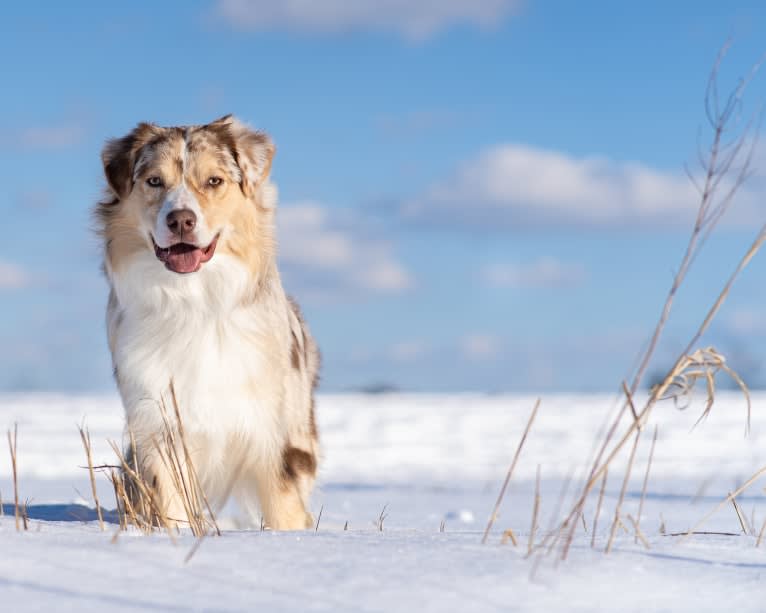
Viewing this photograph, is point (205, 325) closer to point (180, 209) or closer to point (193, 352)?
point (193, 352)

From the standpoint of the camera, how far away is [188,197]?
450cm

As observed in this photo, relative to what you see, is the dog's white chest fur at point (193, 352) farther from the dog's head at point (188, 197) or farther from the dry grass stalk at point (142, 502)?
the dry grass stalk at point (142, 502)

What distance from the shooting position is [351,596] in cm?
224

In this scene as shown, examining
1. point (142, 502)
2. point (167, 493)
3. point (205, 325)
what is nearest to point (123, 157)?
point (205, 325)

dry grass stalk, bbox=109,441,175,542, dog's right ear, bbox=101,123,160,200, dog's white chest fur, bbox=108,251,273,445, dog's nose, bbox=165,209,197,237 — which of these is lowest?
dry grass stalk, bbox=109,441,175,542

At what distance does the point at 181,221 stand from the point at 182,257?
0.81 feet

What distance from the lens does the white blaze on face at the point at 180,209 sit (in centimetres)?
444

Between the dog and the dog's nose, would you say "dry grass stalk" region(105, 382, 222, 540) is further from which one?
the dog's nose

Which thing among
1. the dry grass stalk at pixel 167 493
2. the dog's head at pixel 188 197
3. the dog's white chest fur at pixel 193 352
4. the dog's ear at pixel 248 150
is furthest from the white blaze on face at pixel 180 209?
the dry grass stalk at pixel 167 493

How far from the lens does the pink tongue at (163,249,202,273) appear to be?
4605mm

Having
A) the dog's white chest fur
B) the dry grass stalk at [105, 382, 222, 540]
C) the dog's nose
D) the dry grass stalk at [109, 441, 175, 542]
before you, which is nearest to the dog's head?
the dog's nose

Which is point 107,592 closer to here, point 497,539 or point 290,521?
point 497,539

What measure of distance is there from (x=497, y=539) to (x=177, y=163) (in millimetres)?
2496

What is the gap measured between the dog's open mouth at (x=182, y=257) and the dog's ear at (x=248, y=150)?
0.43 metres
